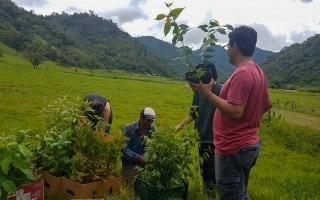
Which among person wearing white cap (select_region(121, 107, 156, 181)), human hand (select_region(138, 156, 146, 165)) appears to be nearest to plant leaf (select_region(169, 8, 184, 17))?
person wearing white cap (select_region(121, 107, 156, 181))

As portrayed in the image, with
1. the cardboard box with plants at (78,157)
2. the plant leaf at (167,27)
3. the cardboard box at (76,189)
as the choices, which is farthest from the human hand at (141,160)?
the plant leaf at (167,27)

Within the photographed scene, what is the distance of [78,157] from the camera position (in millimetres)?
4344

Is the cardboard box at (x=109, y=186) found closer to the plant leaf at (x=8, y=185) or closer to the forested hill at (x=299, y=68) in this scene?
the plant leaf at (x=8, y=185)

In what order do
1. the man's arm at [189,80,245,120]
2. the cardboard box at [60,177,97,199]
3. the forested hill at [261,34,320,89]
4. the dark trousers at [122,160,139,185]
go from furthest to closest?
the forested hill at [261,34,320,89] → the dark trousers at [122,160,139,185] → the cardboard box at [60,177,97,199] → the man's arm at [189,80,245,120]

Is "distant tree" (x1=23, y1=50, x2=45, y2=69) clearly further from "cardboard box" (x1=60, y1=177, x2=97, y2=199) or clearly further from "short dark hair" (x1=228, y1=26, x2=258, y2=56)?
"short dark hair" (x1=228, y1=26, x2=258, y2=56)

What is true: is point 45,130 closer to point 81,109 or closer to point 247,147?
point 81,109

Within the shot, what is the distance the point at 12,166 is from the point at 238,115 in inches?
84.5

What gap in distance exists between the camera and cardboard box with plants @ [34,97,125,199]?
4.35 m

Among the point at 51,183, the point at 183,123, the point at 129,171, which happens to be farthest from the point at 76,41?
the point at 51,183

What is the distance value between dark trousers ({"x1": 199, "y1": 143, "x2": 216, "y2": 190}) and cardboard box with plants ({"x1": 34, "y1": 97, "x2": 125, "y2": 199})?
1.26m

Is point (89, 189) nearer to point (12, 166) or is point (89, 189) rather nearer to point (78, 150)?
point (78, 150)

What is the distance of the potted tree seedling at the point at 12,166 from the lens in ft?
10.8

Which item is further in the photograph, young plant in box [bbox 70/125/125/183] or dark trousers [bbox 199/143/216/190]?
dark trousers [bbox 199/143/216/190]

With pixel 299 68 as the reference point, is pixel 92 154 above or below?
below
